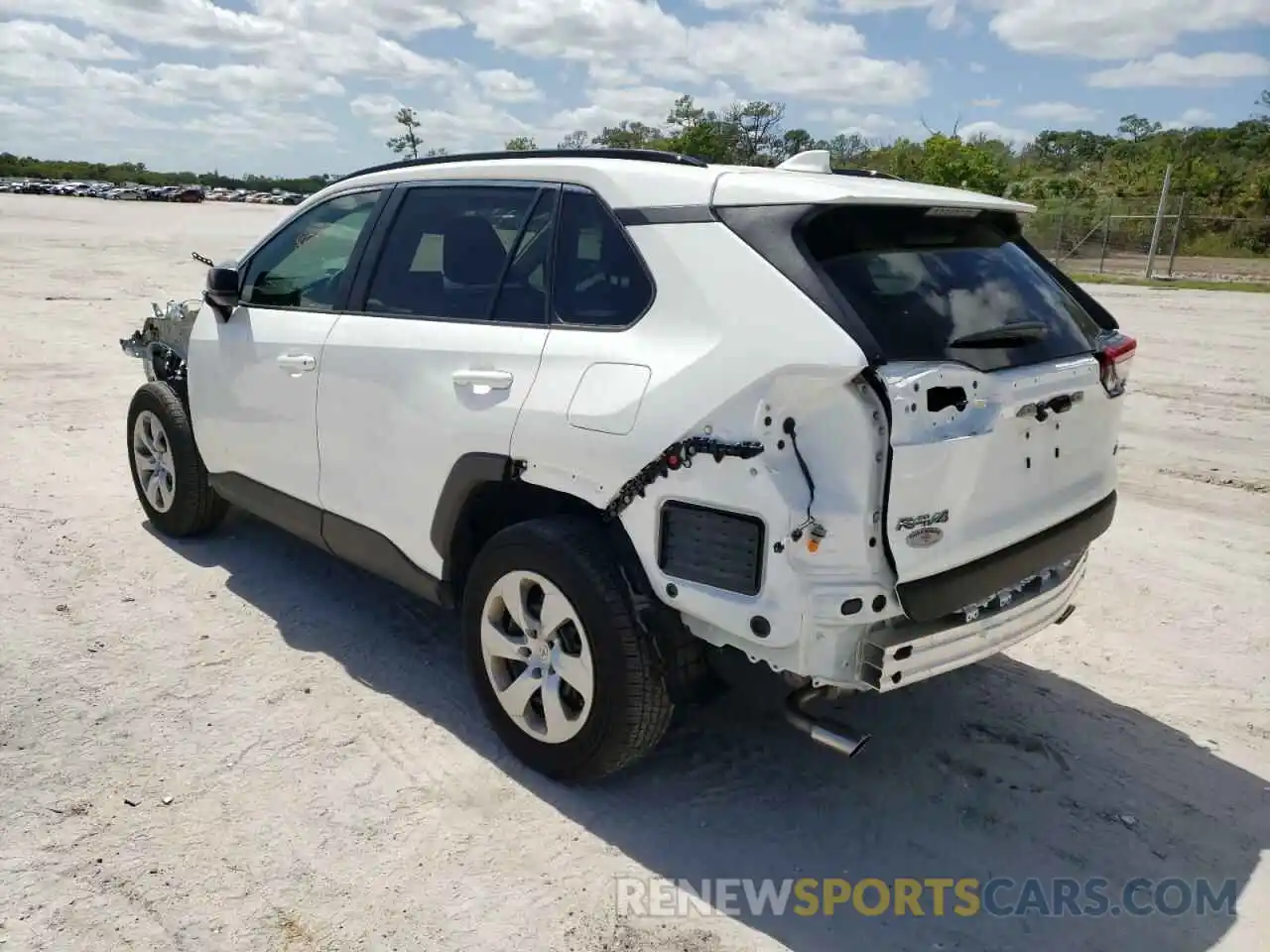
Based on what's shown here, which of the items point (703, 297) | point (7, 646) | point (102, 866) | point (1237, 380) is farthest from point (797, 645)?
point (1237, 380)

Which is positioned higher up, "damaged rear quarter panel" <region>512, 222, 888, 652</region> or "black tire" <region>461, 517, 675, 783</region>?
"damaged rear quarter panel" <region>512, 222, 888, 652</region>

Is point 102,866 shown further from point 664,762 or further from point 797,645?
point 797,645

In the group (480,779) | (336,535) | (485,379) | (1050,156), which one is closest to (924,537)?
(485,379)

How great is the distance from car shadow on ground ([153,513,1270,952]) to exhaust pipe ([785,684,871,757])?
0.30ft

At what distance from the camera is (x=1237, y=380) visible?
10.3 m

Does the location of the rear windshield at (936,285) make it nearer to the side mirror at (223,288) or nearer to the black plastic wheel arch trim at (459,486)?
the black plastic wheel arch trim at (459,486)

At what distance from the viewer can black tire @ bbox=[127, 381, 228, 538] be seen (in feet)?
16.7

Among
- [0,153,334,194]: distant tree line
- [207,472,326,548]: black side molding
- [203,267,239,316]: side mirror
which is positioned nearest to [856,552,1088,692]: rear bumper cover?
[207,472,326,548]: black side molding

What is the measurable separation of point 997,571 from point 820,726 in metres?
0.68

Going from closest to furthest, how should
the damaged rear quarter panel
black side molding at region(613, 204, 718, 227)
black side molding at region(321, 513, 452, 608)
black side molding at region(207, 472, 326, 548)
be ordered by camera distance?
the damaged rear quarter panel
black side molding at region(613, 204, 718, 227)
black side molding at region(321, 513, 452, 608)
black side molding at region(207, 472, 326, 548)

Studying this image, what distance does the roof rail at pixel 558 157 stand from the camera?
3193 millimetres

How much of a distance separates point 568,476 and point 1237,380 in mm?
9831

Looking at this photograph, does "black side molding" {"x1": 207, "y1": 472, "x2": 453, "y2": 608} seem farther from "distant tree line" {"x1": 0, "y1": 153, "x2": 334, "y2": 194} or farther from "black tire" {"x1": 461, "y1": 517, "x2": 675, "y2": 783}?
"distant tree line" {"x1": 0, "y1": 153, "x2": 334, "y2": 194}

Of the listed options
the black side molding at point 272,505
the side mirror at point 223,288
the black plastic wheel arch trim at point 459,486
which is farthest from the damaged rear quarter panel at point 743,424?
the side mirror at point 223,288
